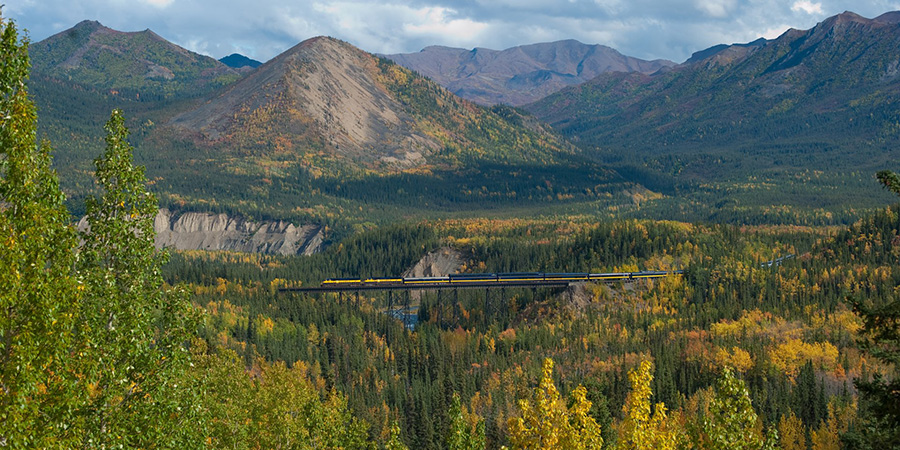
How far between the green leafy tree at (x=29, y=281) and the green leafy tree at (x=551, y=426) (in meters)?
17.2

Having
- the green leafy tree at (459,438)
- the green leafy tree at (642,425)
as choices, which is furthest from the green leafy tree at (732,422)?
the green leafy tree at (459,438)

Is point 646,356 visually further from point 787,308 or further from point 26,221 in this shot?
point 26,221

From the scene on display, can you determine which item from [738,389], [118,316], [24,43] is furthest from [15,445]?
[738,389]

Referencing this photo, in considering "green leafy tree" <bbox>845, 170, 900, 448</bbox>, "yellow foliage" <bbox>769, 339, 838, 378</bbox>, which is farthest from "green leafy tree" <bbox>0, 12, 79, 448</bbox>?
"yellow foliage" <bbox>769, 339, 838, 378</bbox>

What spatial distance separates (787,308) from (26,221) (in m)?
190

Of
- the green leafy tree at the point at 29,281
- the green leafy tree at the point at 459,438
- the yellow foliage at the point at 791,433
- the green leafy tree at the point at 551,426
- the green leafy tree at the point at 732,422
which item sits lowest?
the yellow foliage at the point at 791,433

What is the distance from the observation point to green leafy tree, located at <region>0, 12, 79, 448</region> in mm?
26172

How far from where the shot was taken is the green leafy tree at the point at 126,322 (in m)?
30.0

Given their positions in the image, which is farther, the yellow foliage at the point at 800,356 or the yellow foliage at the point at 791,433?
the yellow foliage at the point at 800,356

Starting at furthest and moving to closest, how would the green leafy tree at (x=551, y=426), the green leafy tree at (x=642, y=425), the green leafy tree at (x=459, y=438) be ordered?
the green leafy tree at (x=459, y=438), the green leafy tree at (x=551, y=426), the green leafy tree at (x=642, y=425)

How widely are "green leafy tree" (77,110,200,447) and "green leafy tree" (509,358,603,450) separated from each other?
1325 cm

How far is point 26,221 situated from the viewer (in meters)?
27.2

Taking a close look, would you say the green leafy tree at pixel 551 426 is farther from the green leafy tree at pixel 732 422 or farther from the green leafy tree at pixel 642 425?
the green leafy tree at pixel 732 422

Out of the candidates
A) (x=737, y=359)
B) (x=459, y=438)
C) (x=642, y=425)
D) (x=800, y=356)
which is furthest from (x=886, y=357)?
(x=800, y=356)
